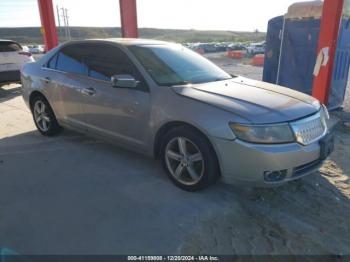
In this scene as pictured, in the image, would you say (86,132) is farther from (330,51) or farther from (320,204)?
(330,51)

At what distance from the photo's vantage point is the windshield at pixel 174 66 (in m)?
3.85

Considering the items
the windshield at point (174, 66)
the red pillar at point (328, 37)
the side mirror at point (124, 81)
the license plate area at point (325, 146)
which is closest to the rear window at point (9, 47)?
the windshield at point (174, 66)

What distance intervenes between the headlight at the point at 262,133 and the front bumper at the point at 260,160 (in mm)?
47

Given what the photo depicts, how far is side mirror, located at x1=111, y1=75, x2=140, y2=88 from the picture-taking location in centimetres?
369

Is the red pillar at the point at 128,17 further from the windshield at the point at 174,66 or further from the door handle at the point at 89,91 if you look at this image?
the door handle at the point at 89,91

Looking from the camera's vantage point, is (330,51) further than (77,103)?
Yes

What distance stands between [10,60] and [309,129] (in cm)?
900

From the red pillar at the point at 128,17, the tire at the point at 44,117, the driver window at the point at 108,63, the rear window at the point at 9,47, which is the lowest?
the tire at the point at 44,117

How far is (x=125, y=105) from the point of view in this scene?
390 cm

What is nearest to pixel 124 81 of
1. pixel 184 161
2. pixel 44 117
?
pixel 184 161

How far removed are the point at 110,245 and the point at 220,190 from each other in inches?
54.8

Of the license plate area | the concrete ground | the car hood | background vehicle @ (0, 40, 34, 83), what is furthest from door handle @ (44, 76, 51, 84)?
background vehicle @ (0, 40, 34, 83)

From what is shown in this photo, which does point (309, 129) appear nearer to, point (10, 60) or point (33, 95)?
point (33, 95)

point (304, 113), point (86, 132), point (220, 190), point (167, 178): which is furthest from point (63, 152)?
point (304, 113)
